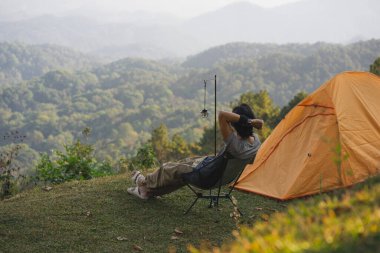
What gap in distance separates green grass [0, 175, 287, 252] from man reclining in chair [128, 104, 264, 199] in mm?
235

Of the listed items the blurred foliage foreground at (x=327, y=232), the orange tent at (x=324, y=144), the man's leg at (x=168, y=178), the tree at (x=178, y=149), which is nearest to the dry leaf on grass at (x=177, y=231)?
the man's leg at (x=168, y=178)

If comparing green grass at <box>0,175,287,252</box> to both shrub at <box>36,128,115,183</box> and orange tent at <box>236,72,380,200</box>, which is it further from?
shrub at <box>36,128,115,183</box>

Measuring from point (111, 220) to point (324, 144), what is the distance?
2711mm

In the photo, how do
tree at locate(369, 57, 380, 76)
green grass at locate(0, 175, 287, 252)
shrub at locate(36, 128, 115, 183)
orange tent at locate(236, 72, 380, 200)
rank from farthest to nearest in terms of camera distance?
tree at locate(369, 57, 380, 76) → shrub at locate(36, 128, 115, 183) → orange tent at locate(236, 72, 380, 200) → green grass at locate(0, 175, 287, 252)

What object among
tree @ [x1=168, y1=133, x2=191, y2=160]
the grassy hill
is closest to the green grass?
the grassy hill

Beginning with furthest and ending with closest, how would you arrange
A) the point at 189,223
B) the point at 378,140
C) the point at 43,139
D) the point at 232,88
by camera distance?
1. the point at 232,88
2. the point at 43,139
3. the point at 378,140
4. the point at 189,223

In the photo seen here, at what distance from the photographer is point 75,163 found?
7.71 meters

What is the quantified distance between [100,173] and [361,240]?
6.63m

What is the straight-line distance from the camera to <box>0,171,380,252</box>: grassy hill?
2.04 meters

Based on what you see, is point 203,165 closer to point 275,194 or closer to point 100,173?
point 275,194

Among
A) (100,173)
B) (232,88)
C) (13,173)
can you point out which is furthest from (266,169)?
(232,88)

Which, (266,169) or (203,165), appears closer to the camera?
(203,165)

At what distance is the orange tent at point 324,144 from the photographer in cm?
562

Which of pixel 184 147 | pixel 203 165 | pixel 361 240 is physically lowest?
pixel 184 147
